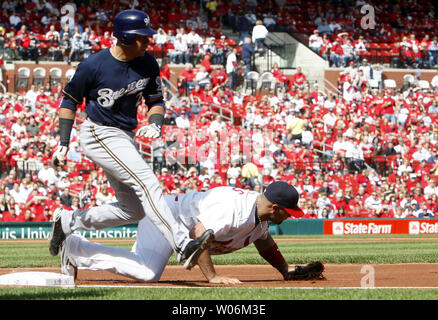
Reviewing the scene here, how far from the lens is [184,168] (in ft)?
69.6

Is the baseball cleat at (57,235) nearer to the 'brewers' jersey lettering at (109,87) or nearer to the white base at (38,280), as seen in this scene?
the white base at (38,280)

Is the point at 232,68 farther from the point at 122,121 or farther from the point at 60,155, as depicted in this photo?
the point at 60,155

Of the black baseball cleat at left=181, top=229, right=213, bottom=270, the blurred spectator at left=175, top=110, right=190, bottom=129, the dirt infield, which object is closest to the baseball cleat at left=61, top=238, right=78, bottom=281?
the dirt infield

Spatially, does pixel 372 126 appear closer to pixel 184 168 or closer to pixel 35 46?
pixel 184 168

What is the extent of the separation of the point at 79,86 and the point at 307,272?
114 inches

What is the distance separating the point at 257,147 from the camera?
2216 centimetres

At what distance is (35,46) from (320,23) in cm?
1233

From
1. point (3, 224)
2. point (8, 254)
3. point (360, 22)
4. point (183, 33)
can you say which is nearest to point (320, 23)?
point (360, 22)

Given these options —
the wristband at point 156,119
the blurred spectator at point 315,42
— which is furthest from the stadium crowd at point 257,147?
the wristband at point 156,119

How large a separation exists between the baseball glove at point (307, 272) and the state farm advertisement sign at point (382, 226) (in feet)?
43.1

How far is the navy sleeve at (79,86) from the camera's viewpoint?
674 cm

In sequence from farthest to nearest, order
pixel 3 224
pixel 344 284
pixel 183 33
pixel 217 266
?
pixel 183 33 < pixel 3 224 < pixel 217 266 < pixel 344 284

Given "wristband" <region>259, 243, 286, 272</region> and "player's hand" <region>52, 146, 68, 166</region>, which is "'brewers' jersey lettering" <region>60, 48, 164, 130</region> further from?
"wristband" <region>259, 243, 286, 272</region>

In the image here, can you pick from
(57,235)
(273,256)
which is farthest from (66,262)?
(273,256)
